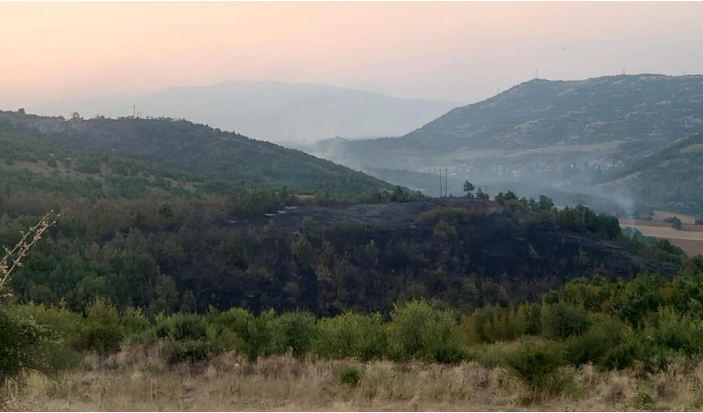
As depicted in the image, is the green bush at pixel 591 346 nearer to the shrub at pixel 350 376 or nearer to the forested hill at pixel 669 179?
the shrub at pixel 350 376

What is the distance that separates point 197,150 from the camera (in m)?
69.4

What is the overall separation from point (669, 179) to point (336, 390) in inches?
4145

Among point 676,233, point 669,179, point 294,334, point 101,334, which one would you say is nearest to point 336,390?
point 294,334

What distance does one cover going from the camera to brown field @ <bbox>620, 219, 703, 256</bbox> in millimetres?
53188

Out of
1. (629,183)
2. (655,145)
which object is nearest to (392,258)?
(629,183)

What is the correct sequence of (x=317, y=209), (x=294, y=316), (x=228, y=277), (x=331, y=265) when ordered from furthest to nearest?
(x=317, y=209) → (x=331, y=265) → (x=228, y=277) → (x=294, y=316)

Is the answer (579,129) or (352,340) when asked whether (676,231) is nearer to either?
(352,340)

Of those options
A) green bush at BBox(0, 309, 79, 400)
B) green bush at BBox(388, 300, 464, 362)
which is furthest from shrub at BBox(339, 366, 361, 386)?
green bush at BBox(0, 309, 79, 400)

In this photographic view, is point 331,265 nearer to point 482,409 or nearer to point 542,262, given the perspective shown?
point 542,262

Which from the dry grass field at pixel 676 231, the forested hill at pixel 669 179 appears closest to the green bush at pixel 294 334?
the dry grass field at pixel 676 231

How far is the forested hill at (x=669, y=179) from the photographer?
93.6 m

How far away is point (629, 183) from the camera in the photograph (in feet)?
362

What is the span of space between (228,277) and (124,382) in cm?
1891

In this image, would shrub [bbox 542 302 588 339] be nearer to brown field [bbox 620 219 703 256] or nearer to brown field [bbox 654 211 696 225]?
brown field [bbox 620 219 703 256]
